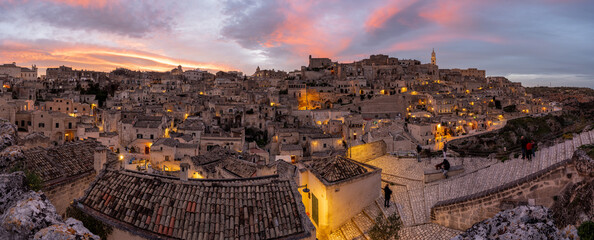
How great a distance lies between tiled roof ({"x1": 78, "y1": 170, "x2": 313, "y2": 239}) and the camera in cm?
654

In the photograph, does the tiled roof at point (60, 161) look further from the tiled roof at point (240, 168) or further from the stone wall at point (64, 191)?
the tiled roof at point (240, 168)

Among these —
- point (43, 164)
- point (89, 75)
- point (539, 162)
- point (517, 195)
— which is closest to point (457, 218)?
point (517, 195)

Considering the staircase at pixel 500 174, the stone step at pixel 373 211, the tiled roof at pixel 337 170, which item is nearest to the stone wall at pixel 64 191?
the tiled roof at pixel 337 170

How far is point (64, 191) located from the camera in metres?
8.47

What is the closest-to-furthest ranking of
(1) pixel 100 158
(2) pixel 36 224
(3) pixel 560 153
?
(2) pixel 36 224 < (1) pixel 100 158 < (3) pixel 560 153

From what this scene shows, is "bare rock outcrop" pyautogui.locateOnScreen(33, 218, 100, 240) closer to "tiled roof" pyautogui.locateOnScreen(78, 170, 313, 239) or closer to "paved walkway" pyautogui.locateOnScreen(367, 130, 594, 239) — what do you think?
"tiled roof" pyautogui.locateOnScreen(78, 170, 313, 239)

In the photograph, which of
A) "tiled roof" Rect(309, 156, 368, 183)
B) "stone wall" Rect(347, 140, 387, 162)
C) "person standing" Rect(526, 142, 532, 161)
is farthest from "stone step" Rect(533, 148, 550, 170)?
"stone wall" Rect(347, 140, 387, 162)

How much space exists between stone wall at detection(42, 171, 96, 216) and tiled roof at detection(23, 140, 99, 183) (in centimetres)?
25

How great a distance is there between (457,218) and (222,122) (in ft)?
121

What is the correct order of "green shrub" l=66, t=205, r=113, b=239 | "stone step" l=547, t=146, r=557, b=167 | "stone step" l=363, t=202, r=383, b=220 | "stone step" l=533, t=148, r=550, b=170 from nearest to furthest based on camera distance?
"green shrub" l=66, t=205, r=113, b=239 → "stone step" l=547, t=146, r=557, b=167 → "stone step" l=533, t=148, r=550, b=170 → "stone step" l=363, t=202, r=383, b=220

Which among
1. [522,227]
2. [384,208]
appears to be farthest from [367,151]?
[522,227]

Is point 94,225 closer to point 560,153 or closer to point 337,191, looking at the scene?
point 337,191

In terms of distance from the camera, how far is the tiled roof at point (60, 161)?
331 inches

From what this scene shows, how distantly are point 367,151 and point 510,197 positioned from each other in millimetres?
12636
